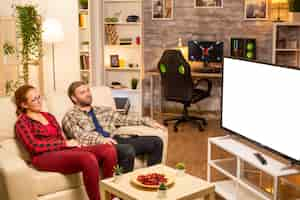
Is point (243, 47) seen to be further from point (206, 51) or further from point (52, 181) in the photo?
point (52, 181)

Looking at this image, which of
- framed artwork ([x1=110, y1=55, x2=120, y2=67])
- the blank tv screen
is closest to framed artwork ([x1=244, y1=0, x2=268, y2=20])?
framed artwork ([x1=110, y1=55, x2=120, y2=67])

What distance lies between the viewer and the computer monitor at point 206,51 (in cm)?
711

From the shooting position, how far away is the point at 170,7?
7.39 meters

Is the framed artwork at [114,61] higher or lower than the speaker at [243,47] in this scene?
lower

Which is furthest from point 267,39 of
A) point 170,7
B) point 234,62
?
point 234,62

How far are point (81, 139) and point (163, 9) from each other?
390 cm

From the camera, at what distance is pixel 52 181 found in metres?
3.57

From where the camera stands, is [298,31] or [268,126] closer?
[268,126]

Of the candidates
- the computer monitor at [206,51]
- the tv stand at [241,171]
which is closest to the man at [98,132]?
the tv stand at [241,171]

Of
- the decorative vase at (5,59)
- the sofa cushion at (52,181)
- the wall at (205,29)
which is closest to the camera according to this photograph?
the sofa cushion at (52,181)

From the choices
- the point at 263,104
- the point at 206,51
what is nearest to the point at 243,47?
the point at 206,51

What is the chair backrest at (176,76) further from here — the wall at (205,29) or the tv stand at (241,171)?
the tv stand at (241,171)

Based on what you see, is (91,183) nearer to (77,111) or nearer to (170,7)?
(77,111)

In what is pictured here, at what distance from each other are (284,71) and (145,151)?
1316 mm
